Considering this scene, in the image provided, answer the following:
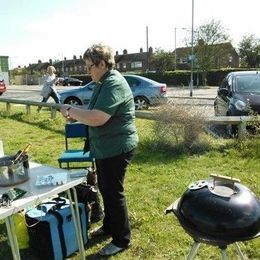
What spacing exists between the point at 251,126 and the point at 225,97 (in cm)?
220

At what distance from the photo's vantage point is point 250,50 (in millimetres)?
59531

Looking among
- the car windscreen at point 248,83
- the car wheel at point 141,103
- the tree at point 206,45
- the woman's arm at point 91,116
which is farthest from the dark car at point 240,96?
the tree at point 206,45

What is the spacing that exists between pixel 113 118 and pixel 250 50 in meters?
60.3

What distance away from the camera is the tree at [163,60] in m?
58.2

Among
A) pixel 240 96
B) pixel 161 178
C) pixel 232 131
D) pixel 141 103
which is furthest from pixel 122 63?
pixel 161 178

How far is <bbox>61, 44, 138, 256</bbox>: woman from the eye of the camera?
3.26 meters

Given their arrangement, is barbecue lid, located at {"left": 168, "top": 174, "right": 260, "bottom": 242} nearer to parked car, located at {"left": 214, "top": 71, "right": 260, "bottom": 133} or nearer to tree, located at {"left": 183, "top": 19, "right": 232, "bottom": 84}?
parked car, located at {"left": 214, "top": 71, "right": 260, "bottom": 133}

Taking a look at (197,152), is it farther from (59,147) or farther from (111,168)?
(111,168)

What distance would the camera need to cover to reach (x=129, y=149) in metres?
3.56

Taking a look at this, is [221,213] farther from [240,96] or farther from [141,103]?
[141,103]

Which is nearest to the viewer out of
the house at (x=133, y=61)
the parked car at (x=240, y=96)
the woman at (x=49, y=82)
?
the parked car at (x=240, y=96)

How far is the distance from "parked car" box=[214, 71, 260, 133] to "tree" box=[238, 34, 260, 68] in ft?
170

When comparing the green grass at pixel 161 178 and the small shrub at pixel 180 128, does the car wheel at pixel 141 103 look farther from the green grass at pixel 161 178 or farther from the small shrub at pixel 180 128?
the small shrub at pixel 180 128

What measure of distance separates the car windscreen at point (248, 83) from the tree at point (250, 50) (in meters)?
51.7
